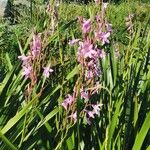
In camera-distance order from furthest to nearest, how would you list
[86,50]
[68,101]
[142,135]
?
[142,135] < [68,101] < [86,50]

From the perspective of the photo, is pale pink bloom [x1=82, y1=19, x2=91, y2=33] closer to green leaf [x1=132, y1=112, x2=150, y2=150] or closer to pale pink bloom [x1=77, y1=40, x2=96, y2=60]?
pale pink bloom [x1=77, y1=40, x2=96, y2=60]

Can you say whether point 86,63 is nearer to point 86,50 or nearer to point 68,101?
point 86,50

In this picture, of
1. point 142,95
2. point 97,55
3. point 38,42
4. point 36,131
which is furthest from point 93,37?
point 142,95

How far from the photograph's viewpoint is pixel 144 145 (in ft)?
7.98

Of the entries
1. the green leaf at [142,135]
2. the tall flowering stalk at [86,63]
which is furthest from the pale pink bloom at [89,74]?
the green leaf at [142,135]

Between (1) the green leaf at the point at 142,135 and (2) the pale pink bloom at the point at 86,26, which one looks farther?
(1) the green leaf at the point at 142,135

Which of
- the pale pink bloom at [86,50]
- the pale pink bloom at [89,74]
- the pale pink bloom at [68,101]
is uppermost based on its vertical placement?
the pale pink bloom at [86,50]

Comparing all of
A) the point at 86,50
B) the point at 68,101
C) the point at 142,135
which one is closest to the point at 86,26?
the point at 86,50

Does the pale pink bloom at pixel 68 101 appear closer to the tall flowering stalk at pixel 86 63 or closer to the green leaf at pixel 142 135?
the tall flowering stalk at pixel 86 63

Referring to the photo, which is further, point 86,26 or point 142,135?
point 142,135

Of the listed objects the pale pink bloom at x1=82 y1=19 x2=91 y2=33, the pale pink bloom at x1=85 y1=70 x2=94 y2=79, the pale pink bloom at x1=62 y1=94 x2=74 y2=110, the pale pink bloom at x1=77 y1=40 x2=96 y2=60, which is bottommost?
the pale pink bloom at x1=62 y1=94 x2=74 y2=110

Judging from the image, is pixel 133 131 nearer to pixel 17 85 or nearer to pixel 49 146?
pixel 49 146

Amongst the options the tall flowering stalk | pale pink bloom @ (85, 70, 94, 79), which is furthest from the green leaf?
pale pink bloom @ (85, 70, 94, 79)

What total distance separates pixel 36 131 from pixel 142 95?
74 centimetres
